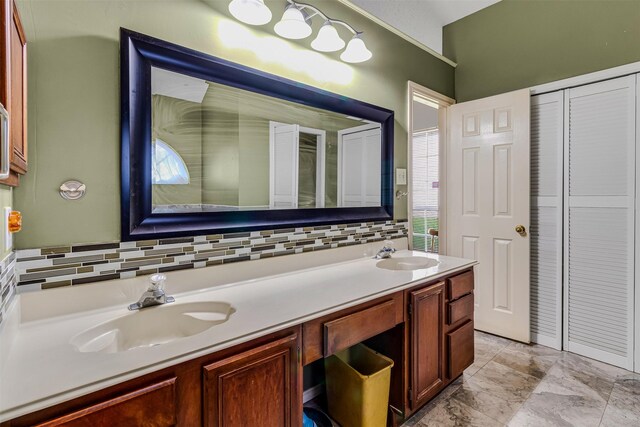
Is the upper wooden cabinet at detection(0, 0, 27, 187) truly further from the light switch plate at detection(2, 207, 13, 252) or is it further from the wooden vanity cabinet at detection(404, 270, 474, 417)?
the wooden vanity cabinet at detection(404, 270, 474, 417)

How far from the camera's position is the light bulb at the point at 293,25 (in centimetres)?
156

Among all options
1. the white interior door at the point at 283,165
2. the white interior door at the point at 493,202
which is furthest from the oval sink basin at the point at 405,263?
the white interior door at the point at 493,202

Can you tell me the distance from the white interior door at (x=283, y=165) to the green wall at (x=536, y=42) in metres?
1.99

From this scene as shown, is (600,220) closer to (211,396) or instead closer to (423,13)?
(423,13)

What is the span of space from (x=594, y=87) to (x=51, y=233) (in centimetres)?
319

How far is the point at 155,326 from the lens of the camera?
1.13 meters

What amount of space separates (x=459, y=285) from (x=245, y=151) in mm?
1419

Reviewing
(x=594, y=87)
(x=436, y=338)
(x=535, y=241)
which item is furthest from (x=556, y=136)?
(x=436, y=338)

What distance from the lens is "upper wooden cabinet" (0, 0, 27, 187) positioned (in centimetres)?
68

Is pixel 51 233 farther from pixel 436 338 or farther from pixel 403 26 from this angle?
pixel 403 26

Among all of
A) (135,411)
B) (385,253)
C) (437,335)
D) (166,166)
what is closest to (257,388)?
(135,411)

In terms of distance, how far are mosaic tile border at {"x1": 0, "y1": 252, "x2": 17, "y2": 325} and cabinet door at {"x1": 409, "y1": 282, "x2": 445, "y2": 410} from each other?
58.4 inches

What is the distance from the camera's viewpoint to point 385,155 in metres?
2.24

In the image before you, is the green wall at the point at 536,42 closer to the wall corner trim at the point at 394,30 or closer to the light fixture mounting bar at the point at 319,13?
the wall corner trim at the point at 394,30
